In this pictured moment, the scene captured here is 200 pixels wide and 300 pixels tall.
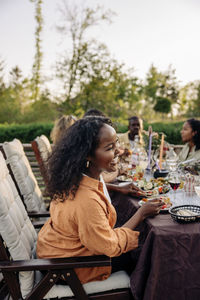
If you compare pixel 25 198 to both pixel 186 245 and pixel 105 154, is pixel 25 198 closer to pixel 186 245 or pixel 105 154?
pixel 105 154

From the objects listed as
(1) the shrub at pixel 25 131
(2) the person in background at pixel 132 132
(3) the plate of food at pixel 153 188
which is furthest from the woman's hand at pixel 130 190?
(1) the shrub at pixel 25 131

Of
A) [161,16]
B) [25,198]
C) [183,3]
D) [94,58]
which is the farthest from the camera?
[94,58]

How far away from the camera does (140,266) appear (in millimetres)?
1376

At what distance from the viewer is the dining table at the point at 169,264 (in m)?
1.32

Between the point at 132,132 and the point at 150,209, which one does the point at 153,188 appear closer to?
the point at 150,209

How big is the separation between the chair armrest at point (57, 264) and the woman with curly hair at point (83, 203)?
41mm

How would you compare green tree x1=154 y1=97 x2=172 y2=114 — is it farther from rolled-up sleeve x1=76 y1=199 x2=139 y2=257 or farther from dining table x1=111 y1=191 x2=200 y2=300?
rolled-up sleeve x1=76 y1=199 x2=139 y2=257

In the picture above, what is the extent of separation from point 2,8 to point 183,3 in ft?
18.8

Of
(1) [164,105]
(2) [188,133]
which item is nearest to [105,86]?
(2) [188,133]

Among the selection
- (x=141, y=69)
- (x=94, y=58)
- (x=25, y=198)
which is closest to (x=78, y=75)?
(x=94, y=58)

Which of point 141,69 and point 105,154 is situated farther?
point 141,69

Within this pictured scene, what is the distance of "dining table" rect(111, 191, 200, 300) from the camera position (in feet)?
4.34

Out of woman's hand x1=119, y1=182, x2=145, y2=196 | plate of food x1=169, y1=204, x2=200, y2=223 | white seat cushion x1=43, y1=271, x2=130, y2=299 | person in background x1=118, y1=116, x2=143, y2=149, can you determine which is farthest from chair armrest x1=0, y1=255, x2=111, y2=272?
person in background x1=118, y1=116, x2=143, y2=149

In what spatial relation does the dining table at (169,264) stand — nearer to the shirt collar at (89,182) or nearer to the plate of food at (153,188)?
the shirt collar at (89,182)
